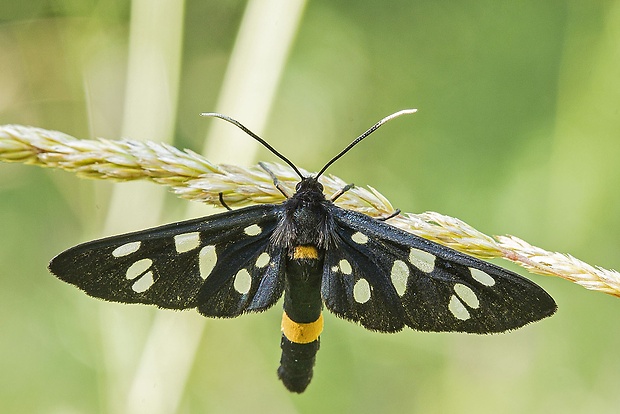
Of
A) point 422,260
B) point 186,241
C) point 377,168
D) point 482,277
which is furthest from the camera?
point 377,168

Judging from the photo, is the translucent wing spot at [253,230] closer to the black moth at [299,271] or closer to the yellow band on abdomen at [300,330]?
the black moth at [299,271]

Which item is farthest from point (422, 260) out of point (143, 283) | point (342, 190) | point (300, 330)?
point (143, 283)

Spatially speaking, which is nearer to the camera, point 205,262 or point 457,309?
point 457,309

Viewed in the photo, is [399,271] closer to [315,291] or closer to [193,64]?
[315,291]

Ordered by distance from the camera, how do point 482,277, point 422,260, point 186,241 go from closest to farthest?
point 482,277 → point 422,260 → point 186,241

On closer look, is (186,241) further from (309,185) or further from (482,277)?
(482,277)

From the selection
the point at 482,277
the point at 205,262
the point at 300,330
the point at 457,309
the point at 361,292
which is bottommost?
the point at 300,330

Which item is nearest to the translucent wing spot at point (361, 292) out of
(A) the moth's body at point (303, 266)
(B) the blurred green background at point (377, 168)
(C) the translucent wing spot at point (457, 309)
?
(A) the moth's body at point (303, 266)
